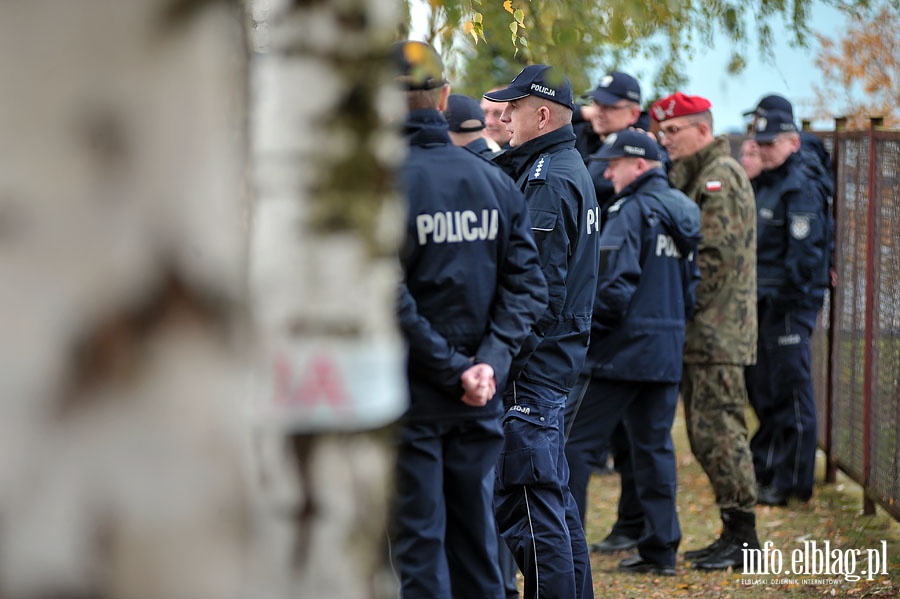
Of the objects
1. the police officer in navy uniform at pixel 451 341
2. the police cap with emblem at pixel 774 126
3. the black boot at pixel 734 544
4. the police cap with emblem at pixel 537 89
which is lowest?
the black boot at pixel 734 544

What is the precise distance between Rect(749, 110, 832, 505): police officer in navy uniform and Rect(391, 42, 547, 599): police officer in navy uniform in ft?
16.1

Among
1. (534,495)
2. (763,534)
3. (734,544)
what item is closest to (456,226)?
(534,495)

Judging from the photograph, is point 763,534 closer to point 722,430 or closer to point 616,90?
point 722,430

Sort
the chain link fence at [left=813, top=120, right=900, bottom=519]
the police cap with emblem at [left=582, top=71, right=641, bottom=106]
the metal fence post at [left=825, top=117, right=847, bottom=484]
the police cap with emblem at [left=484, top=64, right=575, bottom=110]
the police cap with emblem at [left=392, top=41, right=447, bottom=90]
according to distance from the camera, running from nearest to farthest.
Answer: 1. the police cap with emblem at [left=392, top=41, right=447, bottom=90]
2. the police cap with emblem at [left=484, top=64, right=575, bottom=110]
3. the police cap with emblem at [left=582, top=71, right=641, bottom=106]
4. the chain link fence at [left=813, top=120, right=900, bottom=519]
5. the metal fence post at [left=825, top=117, right=847, bottom=484]

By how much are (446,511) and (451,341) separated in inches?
23.4

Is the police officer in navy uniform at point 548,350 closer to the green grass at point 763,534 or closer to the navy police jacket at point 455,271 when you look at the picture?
the navy police jacket at point 455,271

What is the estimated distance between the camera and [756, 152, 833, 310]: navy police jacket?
8.60 metres

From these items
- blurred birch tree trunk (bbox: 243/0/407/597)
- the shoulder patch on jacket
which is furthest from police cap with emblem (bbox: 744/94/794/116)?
blurred birch tree trunk (bbox: 243/0/407/597)

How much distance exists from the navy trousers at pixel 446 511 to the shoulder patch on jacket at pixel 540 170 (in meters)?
1.43

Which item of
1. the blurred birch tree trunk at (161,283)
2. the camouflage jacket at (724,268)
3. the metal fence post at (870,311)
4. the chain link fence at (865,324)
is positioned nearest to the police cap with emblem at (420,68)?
the blurred birch tree trunk at (161,283)

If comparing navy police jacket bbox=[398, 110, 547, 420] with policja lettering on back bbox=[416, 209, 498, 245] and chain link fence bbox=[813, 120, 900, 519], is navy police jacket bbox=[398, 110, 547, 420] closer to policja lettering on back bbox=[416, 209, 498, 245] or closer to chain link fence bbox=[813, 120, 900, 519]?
policja lettering on back bbox=[416, 209, 498, 245]

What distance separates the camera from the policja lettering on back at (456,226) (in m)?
4.09

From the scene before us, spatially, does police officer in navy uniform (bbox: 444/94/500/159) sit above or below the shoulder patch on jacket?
above

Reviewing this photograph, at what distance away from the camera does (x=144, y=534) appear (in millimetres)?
1665
